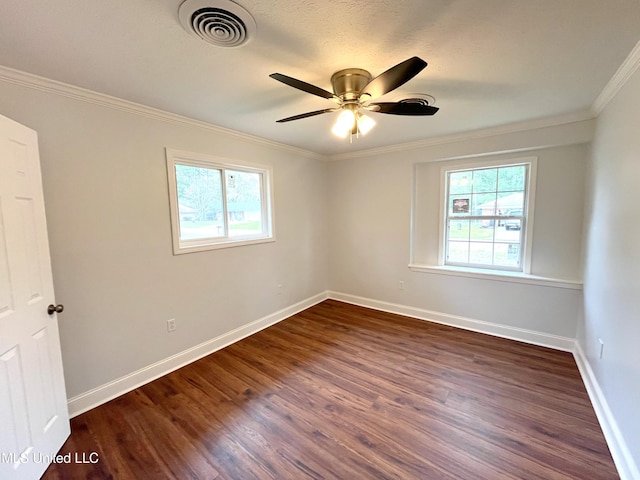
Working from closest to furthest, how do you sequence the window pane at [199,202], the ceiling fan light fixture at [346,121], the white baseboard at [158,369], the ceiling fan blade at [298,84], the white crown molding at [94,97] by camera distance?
the ceiling fan blade at [298,84], the white crown molding at [94,97], the ceiling fan light fixture at [346,121], the white baseboard at [158,369], the window pane at [199,202]

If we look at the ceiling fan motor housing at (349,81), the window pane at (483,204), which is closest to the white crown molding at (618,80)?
the window pane at (483,204)

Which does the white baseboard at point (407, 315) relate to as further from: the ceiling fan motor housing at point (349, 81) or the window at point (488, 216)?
the ceiling fan motor housing at point (349, 81)

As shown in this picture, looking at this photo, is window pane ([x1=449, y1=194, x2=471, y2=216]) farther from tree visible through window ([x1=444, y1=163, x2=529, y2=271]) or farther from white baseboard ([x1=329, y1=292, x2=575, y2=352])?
white baseboard ([x1=329, y1=292, x2=575, y2=352])

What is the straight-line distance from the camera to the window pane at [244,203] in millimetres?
A: 3188

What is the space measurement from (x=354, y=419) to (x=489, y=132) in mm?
3191

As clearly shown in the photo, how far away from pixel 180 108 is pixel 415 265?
328 cm

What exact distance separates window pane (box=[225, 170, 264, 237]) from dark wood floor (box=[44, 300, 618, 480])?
142 cm

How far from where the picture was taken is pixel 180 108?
92.5 inches

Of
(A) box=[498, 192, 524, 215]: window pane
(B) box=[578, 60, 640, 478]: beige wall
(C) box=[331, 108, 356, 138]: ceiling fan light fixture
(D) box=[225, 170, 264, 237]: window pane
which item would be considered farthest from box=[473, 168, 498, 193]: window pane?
(D) box=[225, 170, 264, 237]: window pane

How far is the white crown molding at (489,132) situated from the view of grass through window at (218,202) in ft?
5.72

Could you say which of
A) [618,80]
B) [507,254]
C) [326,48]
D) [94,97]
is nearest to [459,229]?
[507,254]

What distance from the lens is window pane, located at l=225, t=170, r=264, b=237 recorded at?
125 inches

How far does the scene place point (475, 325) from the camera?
3367 mm

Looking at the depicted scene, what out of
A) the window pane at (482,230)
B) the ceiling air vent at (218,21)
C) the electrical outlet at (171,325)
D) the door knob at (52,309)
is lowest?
the electrical outlet at (171,325)
